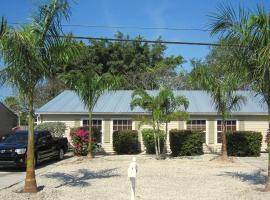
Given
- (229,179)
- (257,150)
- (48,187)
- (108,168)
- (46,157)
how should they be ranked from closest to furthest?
(48,187)
(229,179)
(108,168)
(46,157)
(257,150)

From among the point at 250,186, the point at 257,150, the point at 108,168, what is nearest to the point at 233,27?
the point at 250,186

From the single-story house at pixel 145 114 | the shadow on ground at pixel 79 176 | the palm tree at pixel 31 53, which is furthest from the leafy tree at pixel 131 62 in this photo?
the palm tree at pixel 31 53

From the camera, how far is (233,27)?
12.0m

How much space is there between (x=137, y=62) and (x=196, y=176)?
31.9 meters

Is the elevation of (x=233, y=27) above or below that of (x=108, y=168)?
above

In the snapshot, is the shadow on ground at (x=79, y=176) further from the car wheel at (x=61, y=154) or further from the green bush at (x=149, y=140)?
the green bush at (x=149, y=140)

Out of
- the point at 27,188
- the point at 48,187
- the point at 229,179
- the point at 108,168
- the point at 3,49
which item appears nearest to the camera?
the point at 3,49

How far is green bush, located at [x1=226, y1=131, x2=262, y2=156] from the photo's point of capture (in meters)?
23.7

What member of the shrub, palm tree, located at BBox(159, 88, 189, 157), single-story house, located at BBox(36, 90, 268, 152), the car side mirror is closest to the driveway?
the car side mirror

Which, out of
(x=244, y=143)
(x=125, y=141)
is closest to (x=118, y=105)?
(x=125, y=141)

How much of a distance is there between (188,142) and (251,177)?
8246 mm

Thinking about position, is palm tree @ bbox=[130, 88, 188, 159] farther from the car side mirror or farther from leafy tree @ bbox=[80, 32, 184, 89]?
leafy tree @ bbox=[80, 32, 184, 89]

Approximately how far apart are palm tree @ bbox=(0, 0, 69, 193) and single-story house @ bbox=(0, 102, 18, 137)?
90.6 ft

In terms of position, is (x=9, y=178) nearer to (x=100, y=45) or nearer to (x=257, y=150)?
(x=257, y=150)
